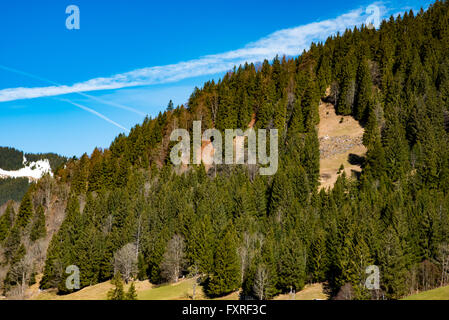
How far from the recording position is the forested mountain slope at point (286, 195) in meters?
54.7

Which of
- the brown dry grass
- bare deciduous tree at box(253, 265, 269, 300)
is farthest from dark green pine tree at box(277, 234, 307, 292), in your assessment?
bare deciduous tree at box(253, 265, 269, 300)

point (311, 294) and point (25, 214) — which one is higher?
point (25, 214)

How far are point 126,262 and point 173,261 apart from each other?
9.97m

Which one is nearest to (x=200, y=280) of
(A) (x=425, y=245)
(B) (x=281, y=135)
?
(A) (x=425, y=245)

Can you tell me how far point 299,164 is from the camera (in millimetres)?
86188

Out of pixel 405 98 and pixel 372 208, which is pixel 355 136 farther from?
pixel 372 208

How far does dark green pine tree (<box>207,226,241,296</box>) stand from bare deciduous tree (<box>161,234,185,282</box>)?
8.80 meters

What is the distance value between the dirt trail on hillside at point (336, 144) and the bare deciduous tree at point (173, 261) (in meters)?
36.4

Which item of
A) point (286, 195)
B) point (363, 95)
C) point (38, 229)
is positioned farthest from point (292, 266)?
point (38, 229)

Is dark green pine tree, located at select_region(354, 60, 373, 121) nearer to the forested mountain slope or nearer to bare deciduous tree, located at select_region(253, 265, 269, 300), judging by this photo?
the forested mountain slope

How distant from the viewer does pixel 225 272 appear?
55.3 m

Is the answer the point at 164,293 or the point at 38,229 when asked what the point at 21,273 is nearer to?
the point at 38,229

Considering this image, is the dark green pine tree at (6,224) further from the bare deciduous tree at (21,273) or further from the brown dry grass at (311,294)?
the brown dry grass at (311,294)

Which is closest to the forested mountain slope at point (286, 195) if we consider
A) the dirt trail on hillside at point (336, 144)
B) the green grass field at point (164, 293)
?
the green grass field at point (164, 293)
